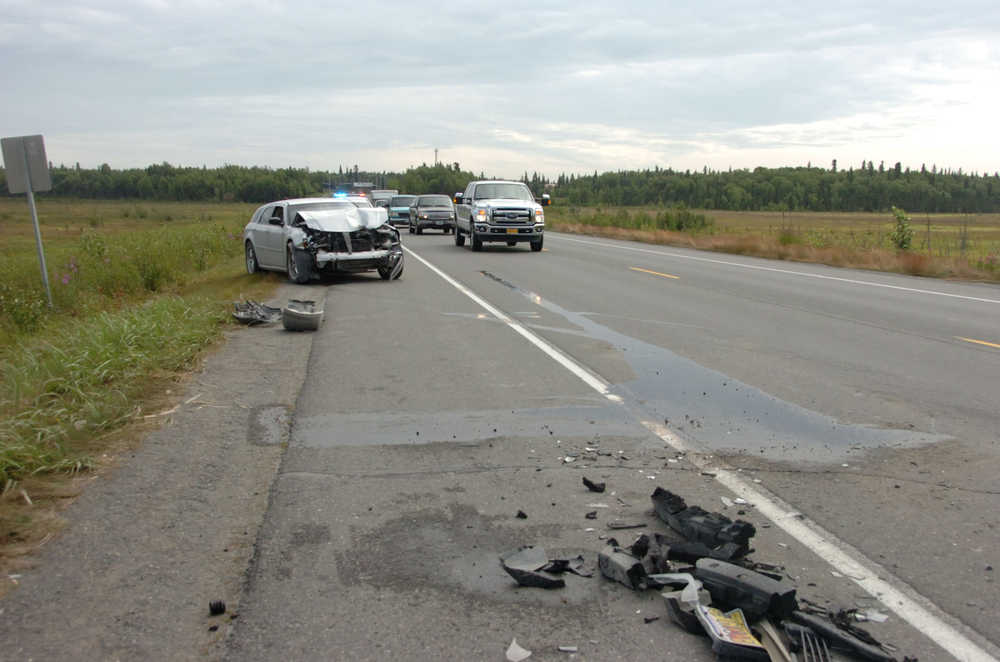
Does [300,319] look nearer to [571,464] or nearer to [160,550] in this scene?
[571,464]

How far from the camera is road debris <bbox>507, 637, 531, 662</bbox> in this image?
3.06m

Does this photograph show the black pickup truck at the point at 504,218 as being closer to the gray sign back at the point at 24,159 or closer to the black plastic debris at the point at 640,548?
the gray sign back at the point at 24,159

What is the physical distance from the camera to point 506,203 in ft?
87.9

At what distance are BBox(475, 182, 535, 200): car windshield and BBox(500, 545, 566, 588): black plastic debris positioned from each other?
2416 cm

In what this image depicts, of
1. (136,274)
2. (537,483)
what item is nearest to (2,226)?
(136,274)

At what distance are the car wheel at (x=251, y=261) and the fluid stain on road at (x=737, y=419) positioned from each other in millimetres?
13771

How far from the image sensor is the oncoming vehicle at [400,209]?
48625 millimetres

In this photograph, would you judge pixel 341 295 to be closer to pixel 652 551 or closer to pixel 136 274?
pixel 136 274

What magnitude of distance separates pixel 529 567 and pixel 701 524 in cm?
98

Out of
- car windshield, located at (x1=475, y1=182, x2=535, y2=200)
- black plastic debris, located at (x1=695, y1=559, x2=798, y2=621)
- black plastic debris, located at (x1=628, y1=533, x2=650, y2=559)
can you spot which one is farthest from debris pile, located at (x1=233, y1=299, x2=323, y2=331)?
car windshield, located at (x1=475, y1=182, x2=535, y2=200)

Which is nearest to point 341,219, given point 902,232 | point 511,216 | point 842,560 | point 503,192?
point 511,216

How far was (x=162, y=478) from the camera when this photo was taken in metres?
5.12

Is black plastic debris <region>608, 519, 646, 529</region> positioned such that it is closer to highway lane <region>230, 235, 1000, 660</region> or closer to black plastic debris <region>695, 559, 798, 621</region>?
highway lane <region>230, 235, 1000, 660</region>

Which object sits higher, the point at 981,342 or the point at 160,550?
the point at 160,550
